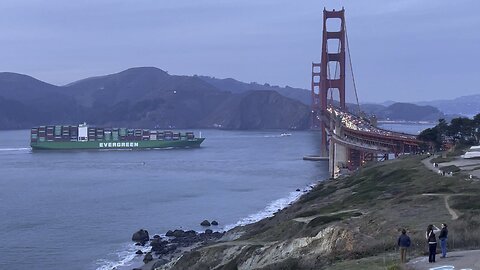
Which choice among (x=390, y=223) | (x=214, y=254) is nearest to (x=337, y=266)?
(x=390, y=223)

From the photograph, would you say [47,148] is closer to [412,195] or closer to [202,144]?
[202,144]

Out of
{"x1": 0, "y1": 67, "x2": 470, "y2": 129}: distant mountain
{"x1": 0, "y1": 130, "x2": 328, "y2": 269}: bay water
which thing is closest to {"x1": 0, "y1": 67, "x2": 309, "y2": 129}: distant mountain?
{"x1": 0, "y1": 67, "x2": 470, "y2": 129}: distant mountain

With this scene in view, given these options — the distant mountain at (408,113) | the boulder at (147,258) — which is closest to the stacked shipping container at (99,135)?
the boulder at (147,258)

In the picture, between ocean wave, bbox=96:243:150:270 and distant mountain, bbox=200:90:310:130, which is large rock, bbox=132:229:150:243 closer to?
ocean wave, bbox=96:243:150:270

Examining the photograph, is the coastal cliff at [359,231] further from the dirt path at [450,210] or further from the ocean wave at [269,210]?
the ocean wave at [269,210]

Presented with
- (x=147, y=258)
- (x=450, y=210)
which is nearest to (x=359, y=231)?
(x=450, y=210)
